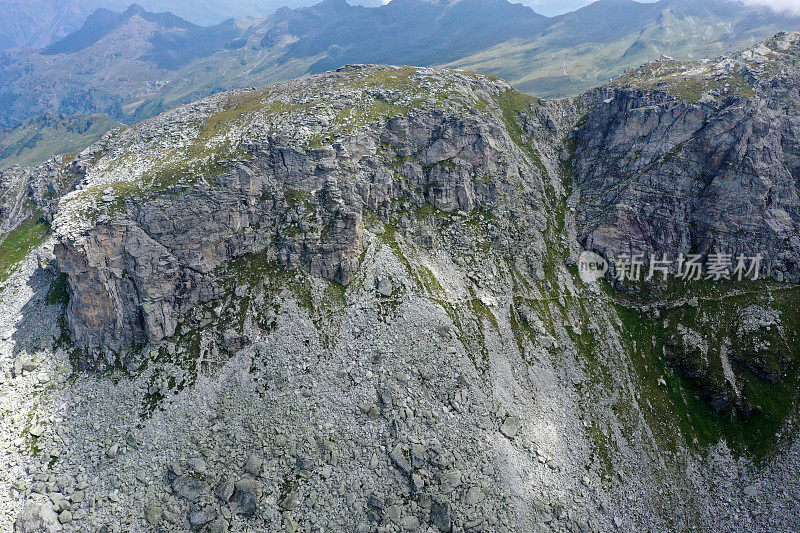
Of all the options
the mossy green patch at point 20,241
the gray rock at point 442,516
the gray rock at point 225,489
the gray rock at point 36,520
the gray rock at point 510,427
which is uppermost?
the mossy green patch at point 20,241

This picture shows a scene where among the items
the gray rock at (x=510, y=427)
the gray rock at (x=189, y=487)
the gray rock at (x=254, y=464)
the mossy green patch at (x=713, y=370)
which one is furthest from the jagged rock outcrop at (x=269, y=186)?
the gray rock at (x=510, y=427)

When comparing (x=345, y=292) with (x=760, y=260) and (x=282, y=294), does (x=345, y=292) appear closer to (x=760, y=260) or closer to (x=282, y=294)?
(x=282, y=294)

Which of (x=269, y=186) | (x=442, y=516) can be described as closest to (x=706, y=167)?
(x=442, y=516)

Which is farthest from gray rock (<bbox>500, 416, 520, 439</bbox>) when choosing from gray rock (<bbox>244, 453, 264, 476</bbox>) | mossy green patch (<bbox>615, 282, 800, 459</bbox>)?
gray rock (<bbox>244, 453, 264, 476</bbox>)

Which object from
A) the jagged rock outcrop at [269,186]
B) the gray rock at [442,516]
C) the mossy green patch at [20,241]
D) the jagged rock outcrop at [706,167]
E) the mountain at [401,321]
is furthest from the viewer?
the jagged rock outcrop at [706,167]

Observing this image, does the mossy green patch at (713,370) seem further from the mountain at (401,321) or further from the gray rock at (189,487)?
the gray rock at (189,487)

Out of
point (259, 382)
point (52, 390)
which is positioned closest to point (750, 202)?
point (259, 382)
